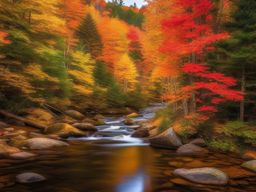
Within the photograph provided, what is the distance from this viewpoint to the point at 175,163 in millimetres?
11102

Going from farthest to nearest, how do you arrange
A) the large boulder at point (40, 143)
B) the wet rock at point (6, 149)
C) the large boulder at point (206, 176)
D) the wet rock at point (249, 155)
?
the large boulder at point (40, 143) < the wet rock at point (249, 155) < the wet rock at point (6, 149) < the large boulder at point (206, 176)

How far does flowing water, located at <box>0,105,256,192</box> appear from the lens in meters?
8.27

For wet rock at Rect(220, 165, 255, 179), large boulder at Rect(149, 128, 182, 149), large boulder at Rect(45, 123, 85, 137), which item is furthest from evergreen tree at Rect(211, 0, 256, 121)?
large boulder at Rect(45, 123, 85, 137)

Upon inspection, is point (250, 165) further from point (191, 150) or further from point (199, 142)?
point (199, 142)

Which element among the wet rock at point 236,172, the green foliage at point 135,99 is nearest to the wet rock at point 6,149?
the wet rock at point 236,172

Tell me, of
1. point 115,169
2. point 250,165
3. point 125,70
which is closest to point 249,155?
point 250,165

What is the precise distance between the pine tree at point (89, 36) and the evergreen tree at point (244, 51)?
98.6ft

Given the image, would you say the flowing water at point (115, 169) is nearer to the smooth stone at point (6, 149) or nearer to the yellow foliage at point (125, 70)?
the smooth stone at point (6, 149)

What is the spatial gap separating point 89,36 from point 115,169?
34575 mm

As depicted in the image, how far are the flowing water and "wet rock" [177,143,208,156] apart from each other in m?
0.38

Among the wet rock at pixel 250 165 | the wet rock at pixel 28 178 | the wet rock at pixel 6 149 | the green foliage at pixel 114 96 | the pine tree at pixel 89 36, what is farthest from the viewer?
the pine tree at pixel 89 36

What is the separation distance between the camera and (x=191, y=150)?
12.9m

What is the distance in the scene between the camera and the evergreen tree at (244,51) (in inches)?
519

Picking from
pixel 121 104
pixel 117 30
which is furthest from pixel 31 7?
pixel 117 30
